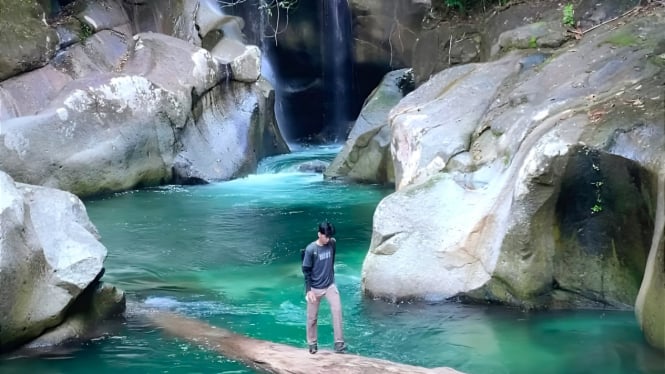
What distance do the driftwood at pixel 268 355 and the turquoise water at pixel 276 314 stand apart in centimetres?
14

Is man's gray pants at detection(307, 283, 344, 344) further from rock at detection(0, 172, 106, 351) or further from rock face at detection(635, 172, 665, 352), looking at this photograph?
rock face at detection(635, 172, 665, 352)

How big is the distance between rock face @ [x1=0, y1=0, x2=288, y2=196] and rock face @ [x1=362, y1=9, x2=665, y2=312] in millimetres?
8039

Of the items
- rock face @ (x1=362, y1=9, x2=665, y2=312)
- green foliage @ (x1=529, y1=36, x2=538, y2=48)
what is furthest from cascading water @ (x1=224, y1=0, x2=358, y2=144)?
rock face @ (x1=362, y1=9, x2=665, y2=312)

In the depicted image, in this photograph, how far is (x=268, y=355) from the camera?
6.97 meters

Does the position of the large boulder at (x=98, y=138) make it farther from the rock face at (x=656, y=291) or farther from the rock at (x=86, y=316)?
the rock face at (x=656, y=291)

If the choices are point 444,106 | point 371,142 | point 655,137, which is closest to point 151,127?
point 371,142

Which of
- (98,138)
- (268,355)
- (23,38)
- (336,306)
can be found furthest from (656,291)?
(23,38)

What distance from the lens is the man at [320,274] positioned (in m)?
6.49

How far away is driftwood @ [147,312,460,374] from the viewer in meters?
6.29

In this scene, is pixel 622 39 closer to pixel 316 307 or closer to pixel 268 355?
pixel 316 307

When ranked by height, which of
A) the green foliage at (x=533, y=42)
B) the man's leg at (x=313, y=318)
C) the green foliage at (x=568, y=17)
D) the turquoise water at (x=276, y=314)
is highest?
the green foliage at (x=568, y=17)

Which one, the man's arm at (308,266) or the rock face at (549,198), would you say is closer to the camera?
the man's arm at (308,266)

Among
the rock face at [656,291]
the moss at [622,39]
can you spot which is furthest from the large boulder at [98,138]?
the rock face at [656,291]

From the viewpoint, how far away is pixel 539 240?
8.23 metres
